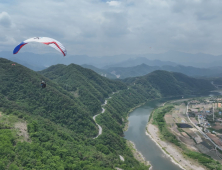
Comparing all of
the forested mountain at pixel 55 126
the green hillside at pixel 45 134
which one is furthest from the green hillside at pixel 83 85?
the green hillside at pixel 45 134

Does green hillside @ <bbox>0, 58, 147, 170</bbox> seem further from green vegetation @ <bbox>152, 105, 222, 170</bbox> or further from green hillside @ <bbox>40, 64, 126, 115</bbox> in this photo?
green vegetation @ <bbox>152, 105, 222, 170</bbox>

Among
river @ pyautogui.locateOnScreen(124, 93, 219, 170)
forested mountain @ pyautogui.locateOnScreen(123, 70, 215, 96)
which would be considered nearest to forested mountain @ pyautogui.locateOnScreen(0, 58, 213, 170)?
river @ pyautogui.locateOnScreen(124, 93, 219, 170)

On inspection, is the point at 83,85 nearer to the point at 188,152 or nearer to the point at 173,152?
the point at 173,152

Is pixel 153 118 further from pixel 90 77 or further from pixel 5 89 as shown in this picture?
pixel 5 89

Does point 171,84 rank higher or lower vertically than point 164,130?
higher

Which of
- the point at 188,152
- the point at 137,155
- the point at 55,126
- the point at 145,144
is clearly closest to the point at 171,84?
the point at 145,144
